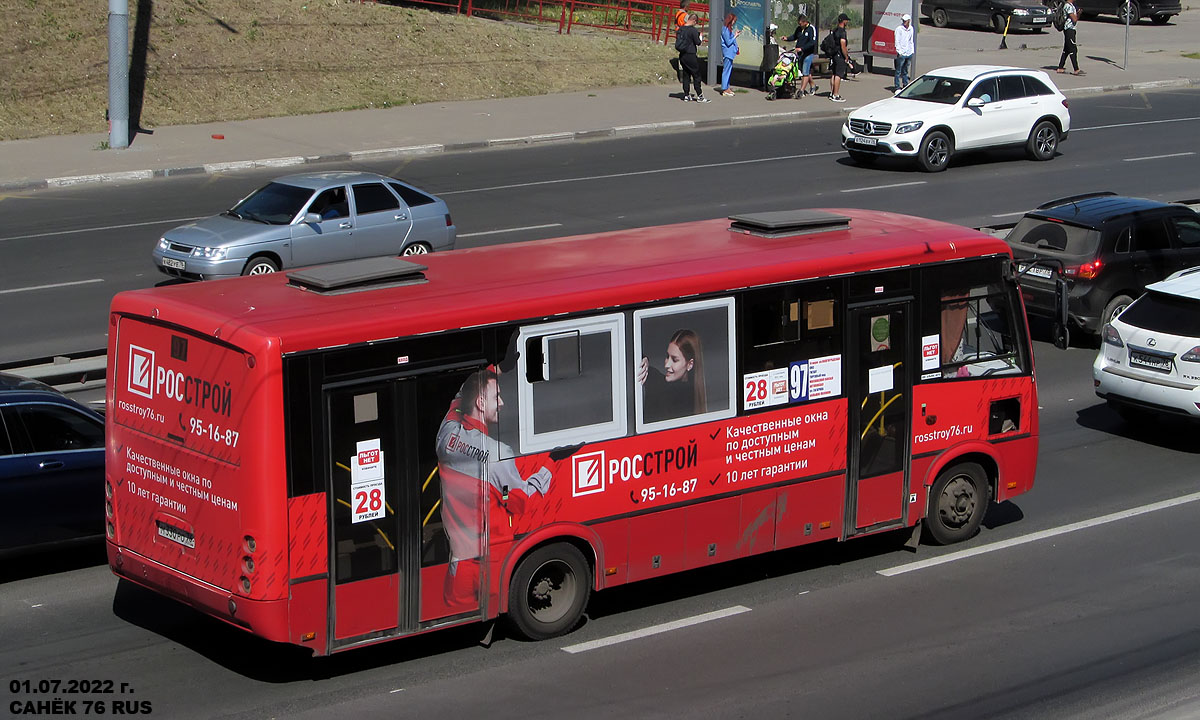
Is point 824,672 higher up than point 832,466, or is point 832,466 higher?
point 832,466

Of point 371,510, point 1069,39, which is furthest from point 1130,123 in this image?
point 371,510

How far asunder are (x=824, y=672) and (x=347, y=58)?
99.5 feet

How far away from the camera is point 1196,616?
9.93 metres

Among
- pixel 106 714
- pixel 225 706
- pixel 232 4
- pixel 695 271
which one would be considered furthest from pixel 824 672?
pixel 232 4

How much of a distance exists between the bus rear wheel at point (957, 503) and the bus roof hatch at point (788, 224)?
215cm

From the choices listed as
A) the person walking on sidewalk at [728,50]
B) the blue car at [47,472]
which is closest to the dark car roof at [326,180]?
the blue car at [47,472]

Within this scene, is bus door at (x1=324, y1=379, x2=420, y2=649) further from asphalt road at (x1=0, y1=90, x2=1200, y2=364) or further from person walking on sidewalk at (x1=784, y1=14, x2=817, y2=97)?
person walking on sidewalk at (x1=784, y1=14, x2=817, y2=97)

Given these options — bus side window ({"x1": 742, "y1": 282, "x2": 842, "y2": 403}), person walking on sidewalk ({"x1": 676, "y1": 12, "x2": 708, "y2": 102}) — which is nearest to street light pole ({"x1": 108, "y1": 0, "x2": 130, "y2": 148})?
person walking on sidewalk ({"x1": 676, "y1": 12, "x2": 708, "y2": 102})

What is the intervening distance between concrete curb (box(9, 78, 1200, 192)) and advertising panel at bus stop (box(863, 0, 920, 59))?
4758mm

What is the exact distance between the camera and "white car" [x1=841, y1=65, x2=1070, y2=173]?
2802 centimetres

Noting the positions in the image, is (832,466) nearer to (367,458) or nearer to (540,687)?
(540,687)

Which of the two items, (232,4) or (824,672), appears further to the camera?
(232,4)

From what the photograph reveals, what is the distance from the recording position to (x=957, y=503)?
1134 centimetres

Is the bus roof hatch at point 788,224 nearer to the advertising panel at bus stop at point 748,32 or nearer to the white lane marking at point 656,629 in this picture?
the white lane marking at point 656,629
